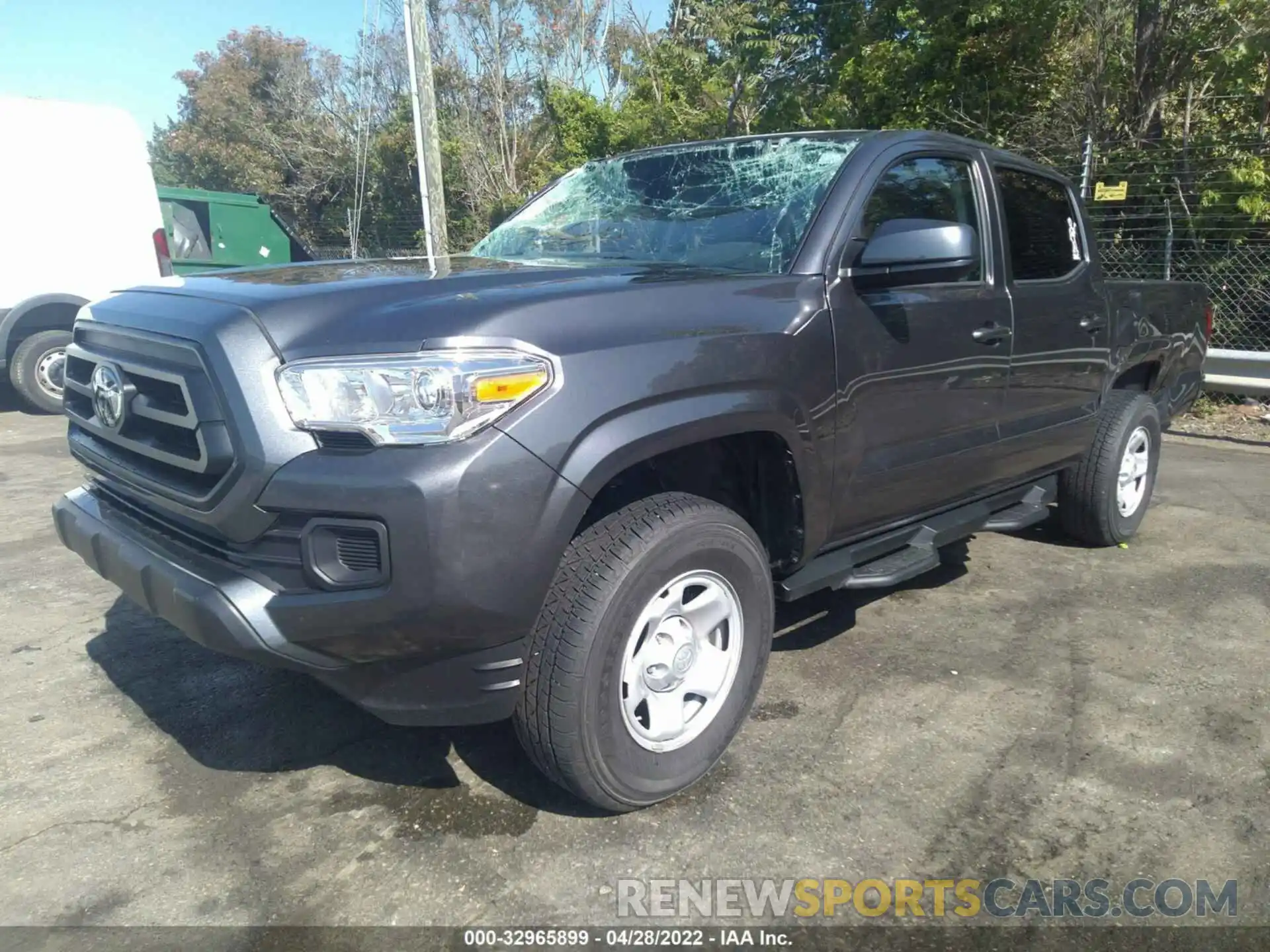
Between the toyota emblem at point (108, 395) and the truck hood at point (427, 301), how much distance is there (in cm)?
25

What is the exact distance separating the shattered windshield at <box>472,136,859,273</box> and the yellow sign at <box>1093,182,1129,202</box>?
6692 mm

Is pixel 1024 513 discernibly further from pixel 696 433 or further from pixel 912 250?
pixel 696 433

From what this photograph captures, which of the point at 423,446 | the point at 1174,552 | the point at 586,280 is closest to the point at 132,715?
the point at 423,446

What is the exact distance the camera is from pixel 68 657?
360 centimetres

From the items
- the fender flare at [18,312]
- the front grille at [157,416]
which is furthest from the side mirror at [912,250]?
the fender flare at [18,312]

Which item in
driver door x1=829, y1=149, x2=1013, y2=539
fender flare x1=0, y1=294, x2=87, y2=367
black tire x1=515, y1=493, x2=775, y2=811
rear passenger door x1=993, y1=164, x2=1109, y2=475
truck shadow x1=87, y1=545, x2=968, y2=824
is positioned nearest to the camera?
black tire x1=515, y1=493, x2=775, y2=811

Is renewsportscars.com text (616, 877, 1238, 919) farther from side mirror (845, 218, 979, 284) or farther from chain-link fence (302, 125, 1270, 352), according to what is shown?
chain-link fence (302, 125, 1270, 352)

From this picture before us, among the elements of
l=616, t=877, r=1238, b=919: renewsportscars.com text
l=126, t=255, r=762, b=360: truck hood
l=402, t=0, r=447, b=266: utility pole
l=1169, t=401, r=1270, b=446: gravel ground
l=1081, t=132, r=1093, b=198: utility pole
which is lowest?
l=1169, t=401, r=1270, b=446: gravel ground

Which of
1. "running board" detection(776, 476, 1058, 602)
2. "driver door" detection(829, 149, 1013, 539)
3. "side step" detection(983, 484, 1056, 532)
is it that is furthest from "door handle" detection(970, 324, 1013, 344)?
"side step" detection(983, 484, 1056, 532)

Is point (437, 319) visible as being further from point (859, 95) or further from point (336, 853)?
point (859, 95)

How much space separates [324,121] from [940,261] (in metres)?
29.6

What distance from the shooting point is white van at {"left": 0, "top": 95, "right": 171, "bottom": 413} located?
26.5 feet

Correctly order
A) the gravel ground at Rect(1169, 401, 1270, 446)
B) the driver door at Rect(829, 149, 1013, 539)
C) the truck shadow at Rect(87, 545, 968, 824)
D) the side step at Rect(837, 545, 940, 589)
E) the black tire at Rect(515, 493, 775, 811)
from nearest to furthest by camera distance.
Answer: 1. the black tire at Rect(515, 493, 775, 811)
2. the truck shadow at Rect(87, 545, 968, 824)
3. the driver door at Rect(829, 149, 1013, 539)
4. the side step at Rect(837, 545, 940, 589)
5. the gravel ground at Rect(1169, 401, 1270, 446)

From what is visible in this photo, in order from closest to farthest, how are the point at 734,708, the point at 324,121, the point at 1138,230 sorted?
the point at 734,708
the point at 1138,230
the point at 324,121
